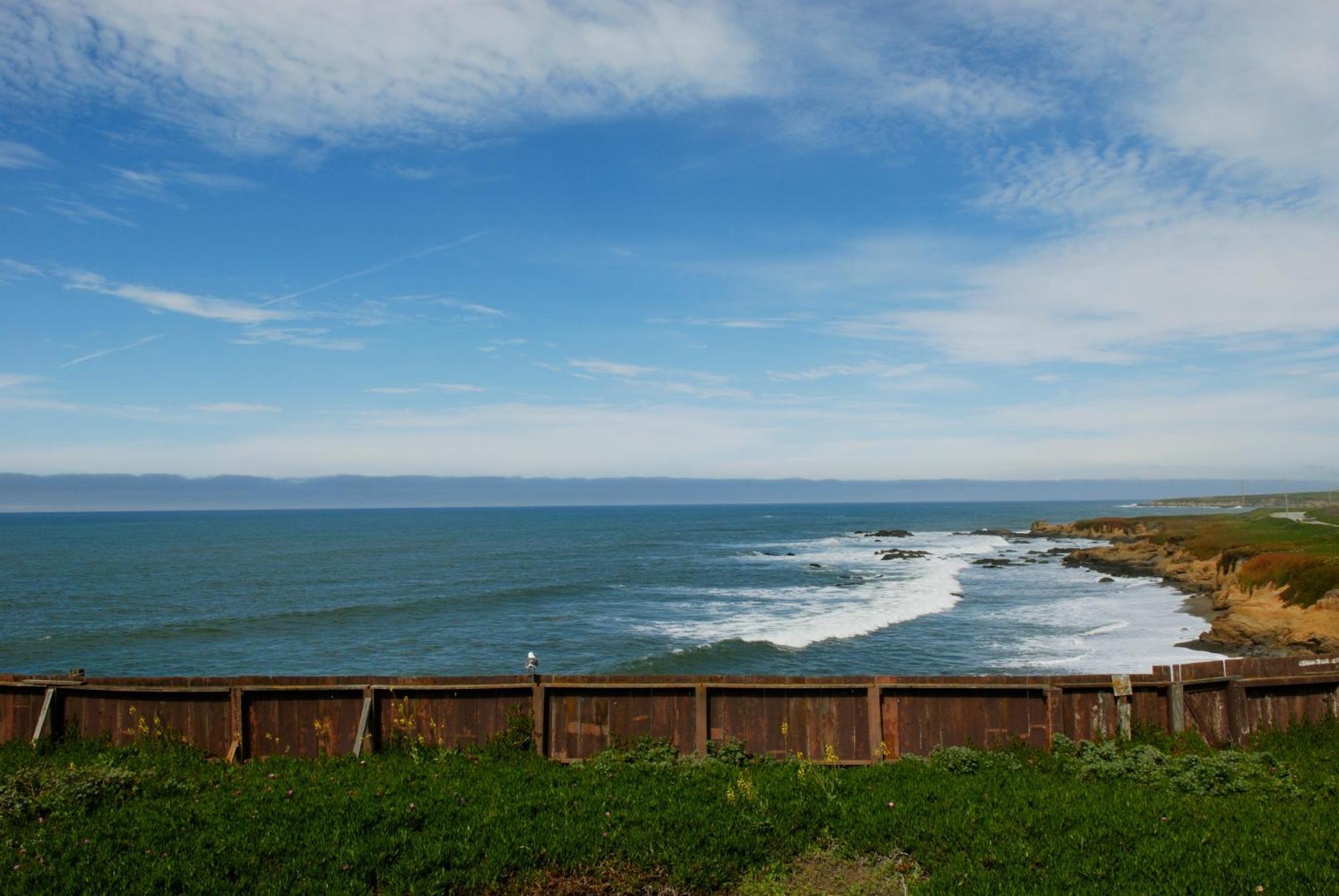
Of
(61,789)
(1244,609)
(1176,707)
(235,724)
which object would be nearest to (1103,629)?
(1244,609)

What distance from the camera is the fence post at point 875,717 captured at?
39.4 feet

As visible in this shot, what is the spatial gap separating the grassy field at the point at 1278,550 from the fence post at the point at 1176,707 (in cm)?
3025

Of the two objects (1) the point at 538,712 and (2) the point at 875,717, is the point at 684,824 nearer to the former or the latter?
(1) the point at 538,712

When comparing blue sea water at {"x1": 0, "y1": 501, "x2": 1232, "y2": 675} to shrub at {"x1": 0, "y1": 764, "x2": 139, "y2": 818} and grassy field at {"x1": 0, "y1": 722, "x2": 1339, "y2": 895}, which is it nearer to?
grassy field at {"x1": 0, "y1": 722, "x2": 1339, "y2": 895}

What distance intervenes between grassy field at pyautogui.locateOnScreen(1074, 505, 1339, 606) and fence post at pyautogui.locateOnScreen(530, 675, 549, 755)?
3654 centimetres

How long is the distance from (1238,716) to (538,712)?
32.2 ft

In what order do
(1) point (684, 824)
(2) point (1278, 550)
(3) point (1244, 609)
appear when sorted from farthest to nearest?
(2) point (1278, 550), (3) point (1244, 609), (1) point (684, 824)

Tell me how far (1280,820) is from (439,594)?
182 feet

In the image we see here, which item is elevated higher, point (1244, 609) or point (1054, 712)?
point (1054, 712)

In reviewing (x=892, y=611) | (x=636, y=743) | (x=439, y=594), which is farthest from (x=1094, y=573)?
(x=636, y=743)

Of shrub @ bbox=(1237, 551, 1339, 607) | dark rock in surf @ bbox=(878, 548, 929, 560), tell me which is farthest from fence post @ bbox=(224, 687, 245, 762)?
dark rock in surf @ bbox=(878, 548, 929, 560)

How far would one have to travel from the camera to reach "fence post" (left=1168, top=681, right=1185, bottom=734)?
12258 mm

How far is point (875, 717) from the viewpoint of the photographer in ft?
39.8

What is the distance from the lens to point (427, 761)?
11758 millimetres
